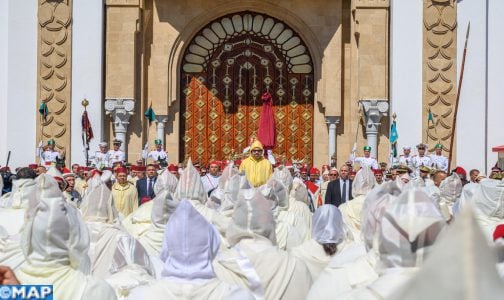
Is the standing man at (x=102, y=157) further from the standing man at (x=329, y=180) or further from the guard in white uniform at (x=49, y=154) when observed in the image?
the standing man at (x=329, y=180)

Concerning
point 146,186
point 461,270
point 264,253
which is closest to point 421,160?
point 146,186

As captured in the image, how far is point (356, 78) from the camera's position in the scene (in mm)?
21969

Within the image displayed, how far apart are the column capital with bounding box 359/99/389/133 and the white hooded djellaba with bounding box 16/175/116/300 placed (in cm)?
1697

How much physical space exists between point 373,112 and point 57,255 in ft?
56.4

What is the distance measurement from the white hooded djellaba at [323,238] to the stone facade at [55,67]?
14942mm

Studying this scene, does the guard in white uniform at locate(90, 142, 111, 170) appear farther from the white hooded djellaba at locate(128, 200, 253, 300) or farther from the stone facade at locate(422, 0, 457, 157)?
the white hooded djellaba at locate(128, 200, 253, 300)

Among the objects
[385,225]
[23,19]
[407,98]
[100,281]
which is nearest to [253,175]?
[407,98]

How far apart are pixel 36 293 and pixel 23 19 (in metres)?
18.0

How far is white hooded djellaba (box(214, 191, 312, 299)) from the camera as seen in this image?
5625mm

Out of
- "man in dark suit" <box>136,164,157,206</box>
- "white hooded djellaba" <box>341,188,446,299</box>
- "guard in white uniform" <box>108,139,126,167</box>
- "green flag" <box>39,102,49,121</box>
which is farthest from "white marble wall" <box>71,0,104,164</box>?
"white hooded djellaba" <box>341,188,446,299</box>

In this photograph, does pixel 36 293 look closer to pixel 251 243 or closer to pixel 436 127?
pixel 251 243

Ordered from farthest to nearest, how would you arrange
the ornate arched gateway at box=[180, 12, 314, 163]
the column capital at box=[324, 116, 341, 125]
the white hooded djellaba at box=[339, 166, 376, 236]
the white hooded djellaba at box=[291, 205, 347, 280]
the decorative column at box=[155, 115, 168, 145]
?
the ornate arched gateway at box=[180, 12, 314, 163], the column capital at box=[324, 116, 341, 125], the decorative column at box=[155, 115, 168, 145], the white hooded djellaba at box=[339, 166, 376, 236], the white hooded djellaba at box=[291, 205, 347, 280]

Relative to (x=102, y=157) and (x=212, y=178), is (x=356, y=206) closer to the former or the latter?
(x=212, y=178)

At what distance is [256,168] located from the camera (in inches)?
576
